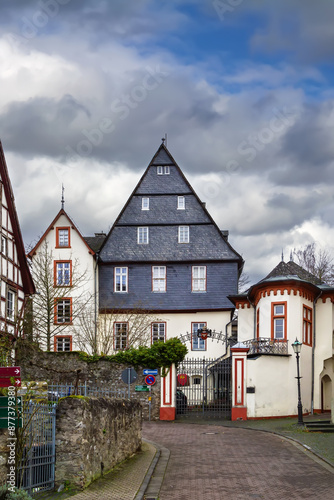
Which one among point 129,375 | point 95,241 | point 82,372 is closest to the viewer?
point 129,375

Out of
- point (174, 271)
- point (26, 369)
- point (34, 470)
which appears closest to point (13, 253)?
point (26, 369)

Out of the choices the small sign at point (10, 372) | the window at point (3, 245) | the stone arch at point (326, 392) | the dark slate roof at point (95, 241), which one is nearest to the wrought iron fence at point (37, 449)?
the small sign at point (10, 372)

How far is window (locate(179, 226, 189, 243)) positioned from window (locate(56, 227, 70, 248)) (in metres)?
7.26

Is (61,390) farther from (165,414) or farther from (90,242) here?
(90,242)

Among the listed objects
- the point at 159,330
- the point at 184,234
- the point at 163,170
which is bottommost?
the point at 159,330

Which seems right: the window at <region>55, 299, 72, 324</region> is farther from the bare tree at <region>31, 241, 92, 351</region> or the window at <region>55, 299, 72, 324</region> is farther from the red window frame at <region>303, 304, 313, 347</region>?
the red window frame at <region>303, 304, 313, 347</region>

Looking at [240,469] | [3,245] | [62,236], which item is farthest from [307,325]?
[240,469]

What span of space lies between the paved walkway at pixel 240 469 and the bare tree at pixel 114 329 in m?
19.3

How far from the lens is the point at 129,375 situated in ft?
101

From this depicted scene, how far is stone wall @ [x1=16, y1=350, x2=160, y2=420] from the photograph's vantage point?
3362 centimetres

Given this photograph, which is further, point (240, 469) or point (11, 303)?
point (11, 303)

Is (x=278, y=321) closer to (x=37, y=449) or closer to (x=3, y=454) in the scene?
(x=37, y=449)

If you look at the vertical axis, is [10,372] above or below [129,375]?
above

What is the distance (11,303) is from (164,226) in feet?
54.8
